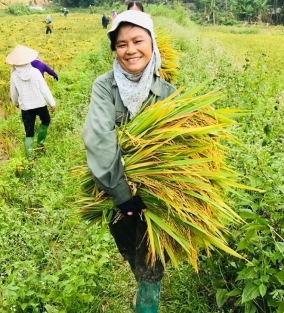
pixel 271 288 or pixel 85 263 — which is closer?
pixel 271 288

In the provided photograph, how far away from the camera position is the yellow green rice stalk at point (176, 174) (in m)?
1.94

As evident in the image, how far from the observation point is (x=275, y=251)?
205cm

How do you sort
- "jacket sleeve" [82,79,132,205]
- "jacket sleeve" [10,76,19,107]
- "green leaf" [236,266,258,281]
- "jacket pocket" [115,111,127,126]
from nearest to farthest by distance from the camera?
1. "jacket sleeve" [82,79,132,205]
2. "green leaf" [236,266,258,281]
3. "jacket pocket" [115,111,127,126]
4. "jacket sleeve" [10,76,19,107]

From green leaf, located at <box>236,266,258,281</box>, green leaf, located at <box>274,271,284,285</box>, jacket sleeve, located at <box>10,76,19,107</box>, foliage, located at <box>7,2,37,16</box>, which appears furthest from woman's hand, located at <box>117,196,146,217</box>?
foliage, located at <box>7,2,37,16</box>

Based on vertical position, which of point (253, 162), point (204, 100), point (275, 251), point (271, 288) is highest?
point (204, 100)

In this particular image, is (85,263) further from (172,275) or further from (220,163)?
(220,163)

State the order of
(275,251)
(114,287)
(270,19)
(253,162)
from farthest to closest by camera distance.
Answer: (270,19)
(114,287)
(253,162)
(275,251)

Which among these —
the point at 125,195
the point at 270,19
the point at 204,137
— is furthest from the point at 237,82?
the point at 270,19

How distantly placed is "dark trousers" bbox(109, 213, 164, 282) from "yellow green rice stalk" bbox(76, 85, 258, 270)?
110mm

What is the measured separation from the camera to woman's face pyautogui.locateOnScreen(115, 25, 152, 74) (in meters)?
2.04

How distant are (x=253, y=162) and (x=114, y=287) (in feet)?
4.13

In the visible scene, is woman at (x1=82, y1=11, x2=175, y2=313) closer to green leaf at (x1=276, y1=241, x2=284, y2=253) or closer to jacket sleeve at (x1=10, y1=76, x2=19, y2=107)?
green leaf at (x1=276, y1=241, x2=284, y2=253)

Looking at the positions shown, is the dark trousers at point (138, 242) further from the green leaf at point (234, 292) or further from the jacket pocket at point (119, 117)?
the jacket pocket at point (119, 117)

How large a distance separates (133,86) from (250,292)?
3.70 feet
